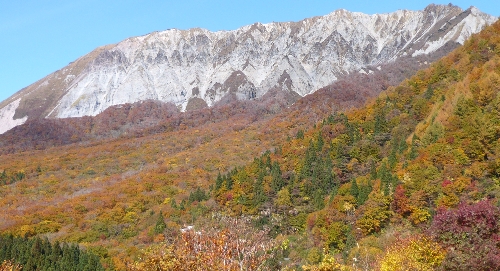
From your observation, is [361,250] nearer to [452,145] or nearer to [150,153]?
[452,145]

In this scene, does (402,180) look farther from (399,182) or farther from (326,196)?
(326,196)

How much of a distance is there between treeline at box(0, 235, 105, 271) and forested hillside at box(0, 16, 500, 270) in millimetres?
3955

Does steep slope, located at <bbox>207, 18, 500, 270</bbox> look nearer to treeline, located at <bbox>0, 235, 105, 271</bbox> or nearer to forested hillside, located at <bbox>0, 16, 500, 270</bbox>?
forested hillside, located at <bbox>0, 16, 500, 270</bbox>

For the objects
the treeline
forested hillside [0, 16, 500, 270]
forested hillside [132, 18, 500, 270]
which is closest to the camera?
forested hillside [0, 16, 500, 270]

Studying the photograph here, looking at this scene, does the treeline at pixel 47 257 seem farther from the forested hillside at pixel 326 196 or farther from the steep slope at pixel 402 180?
the steep slope at pixel 402 180

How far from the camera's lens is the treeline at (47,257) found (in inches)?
2159

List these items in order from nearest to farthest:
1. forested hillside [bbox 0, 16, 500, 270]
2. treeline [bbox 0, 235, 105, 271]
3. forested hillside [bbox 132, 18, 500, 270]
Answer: forested hillside [bbox 0, 16, 500, 270]
forested hillside [bbox 132, 18, 500, 270]
treeline [bbox 0, 235, 105, 271]

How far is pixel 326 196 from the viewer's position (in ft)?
233

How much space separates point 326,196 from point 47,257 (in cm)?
3819

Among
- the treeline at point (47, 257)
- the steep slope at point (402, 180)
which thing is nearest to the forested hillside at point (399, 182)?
the steep slope at point (402, 180)

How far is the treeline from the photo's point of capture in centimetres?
5484

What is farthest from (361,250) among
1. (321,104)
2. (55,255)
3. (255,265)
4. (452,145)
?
(321,104)

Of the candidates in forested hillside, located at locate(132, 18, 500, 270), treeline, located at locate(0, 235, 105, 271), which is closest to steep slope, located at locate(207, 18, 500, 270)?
forested hillside, located at locate(132, 18, 500, 270)

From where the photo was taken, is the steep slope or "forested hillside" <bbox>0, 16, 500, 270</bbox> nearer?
"forested hillside" <bbox>0, 16, 500, 270</bbox>
